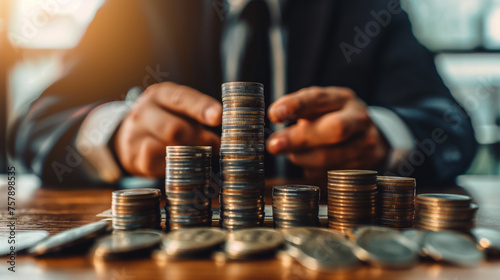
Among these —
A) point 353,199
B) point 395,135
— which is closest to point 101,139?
point 353,199

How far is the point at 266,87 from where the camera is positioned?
2.33 metres

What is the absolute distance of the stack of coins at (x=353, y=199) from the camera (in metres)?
0.94

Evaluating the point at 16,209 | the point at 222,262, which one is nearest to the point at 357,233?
the point at 222,262

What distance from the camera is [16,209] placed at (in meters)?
1.24

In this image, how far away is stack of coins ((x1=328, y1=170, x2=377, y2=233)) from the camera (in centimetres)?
94

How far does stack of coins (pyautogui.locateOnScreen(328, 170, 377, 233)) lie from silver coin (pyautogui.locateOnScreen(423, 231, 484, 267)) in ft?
0.62

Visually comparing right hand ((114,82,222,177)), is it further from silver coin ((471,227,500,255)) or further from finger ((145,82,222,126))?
silver coin ((471,227,500,255))

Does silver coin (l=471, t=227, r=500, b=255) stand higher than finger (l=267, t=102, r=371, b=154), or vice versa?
finger (l=267, t=102, r=371, b=154)

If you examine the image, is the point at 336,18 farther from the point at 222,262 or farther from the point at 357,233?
the point at 222,262

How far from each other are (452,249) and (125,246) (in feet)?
2.53

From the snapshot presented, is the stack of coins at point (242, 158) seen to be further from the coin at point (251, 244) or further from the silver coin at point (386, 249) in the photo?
the silver coin at point (386, 249)
